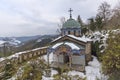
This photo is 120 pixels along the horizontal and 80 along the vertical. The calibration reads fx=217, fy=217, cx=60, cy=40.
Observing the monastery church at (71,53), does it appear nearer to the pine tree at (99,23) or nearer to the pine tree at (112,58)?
the pine tree at (112,58)

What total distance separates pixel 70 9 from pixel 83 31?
1141 cm

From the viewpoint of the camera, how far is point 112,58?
1656 centimetres

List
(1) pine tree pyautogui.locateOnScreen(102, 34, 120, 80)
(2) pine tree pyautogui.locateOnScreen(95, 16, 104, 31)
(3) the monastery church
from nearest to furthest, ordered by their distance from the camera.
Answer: (1) pine tree pyautogui.locateOnScreen(102, 34, 120, 80) → (3) the monastery church → (2) pine tree pyautogui.locateOnScreen(95, 16, 104, 31)

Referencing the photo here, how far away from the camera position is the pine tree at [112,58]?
1611cm

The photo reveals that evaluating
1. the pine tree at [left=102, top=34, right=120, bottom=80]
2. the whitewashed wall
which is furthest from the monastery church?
the pine tree at [left=102, top=34, right=120, bottom=80]

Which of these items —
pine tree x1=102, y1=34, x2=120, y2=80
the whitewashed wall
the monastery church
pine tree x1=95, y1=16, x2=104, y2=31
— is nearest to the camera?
pine tree x1=102, y1=34, x2=120, y2=80

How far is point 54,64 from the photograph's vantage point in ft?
98.2

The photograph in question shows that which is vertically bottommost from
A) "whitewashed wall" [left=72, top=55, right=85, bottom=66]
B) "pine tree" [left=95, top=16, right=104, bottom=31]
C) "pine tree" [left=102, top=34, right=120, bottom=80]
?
"whitewashed wall" [left=72, top=55, right=85, bottom=66]

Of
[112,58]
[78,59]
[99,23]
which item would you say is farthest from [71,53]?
[99,23]

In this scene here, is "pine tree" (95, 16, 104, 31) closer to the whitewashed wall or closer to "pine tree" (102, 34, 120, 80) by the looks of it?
the whitewashed wall

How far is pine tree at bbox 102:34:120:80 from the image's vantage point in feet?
52.9

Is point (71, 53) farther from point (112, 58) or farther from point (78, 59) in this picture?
point (112, 58)

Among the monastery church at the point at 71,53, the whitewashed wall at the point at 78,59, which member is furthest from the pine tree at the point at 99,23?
the whitewashed wall at the point at 78,59

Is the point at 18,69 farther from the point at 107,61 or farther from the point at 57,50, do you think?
the point at 57,50
